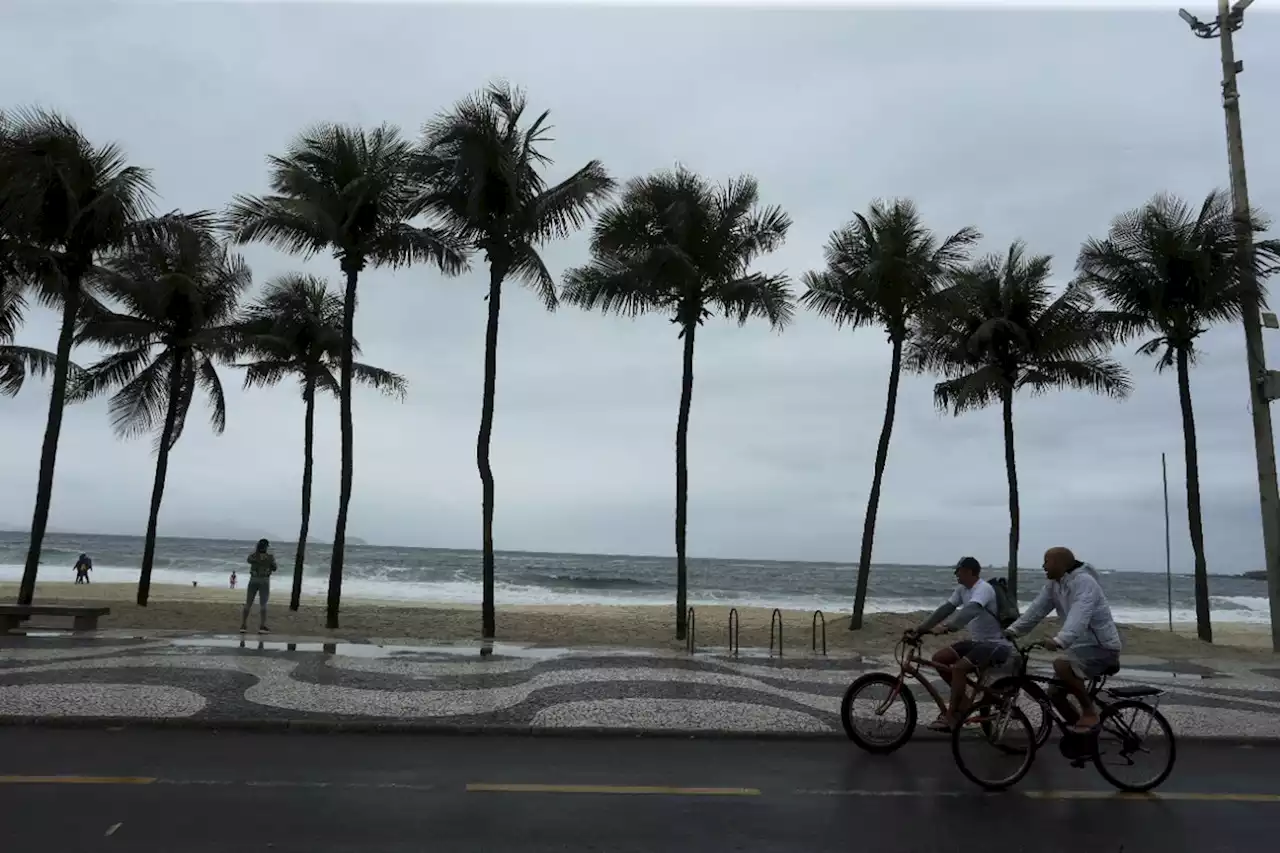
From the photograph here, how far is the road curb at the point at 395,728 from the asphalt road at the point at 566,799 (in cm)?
21

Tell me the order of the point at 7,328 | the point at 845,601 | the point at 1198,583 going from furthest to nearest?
the point at 845,601 → the point at 7,328 → the point at 1198,583

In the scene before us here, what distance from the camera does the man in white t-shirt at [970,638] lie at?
8.05 meters

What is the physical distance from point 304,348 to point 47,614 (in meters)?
11.6

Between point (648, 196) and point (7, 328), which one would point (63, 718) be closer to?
point (648, 196)

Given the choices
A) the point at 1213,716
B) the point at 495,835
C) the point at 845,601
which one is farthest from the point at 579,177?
the point at 845,601


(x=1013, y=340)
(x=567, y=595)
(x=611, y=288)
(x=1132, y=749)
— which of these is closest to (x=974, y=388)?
(x=1013, y=340)

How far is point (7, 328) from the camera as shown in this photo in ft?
77.6

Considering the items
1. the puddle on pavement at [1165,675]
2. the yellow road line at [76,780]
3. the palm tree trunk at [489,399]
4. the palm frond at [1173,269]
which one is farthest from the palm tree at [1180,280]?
the yellow road line at [76,780]

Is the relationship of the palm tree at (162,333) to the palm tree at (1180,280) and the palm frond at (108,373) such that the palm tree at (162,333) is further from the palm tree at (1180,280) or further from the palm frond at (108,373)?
the palm tree at (1180,280)

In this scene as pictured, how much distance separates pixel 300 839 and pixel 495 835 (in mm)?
1119

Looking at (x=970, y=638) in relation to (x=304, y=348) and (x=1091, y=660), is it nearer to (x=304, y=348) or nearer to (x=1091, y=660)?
(x=1091, y=660)

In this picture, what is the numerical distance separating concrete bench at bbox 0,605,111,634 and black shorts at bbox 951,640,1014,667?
50.5 ft

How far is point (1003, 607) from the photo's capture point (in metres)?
8.52

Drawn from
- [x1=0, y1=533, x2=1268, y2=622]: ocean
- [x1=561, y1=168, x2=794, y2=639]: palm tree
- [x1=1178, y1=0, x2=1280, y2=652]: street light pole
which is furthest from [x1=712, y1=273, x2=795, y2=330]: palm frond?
[x1=0, y1=533, x2=1268, y2=622]: ocean
